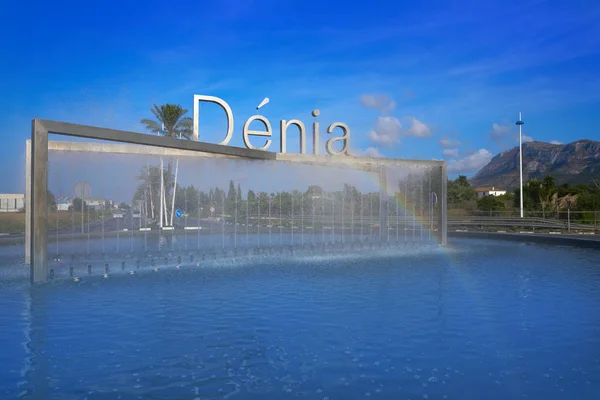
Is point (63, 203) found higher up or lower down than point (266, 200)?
lower down

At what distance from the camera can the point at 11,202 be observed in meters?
33.5

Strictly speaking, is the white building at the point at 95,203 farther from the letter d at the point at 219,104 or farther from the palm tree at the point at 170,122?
the palm tree at the point at 170,122

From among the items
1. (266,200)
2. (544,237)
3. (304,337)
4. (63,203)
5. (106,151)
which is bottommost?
(304,337)

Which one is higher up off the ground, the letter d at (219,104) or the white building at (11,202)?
the letter d at (219,104)

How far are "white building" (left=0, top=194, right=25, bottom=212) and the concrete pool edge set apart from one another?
29421mm

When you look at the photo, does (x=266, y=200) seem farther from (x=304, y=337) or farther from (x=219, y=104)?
(x=304, y=337)

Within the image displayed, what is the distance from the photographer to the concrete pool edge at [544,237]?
27.9 metres

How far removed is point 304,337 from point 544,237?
1033 inches

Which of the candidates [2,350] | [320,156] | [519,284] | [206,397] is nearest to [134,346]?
[2,350]

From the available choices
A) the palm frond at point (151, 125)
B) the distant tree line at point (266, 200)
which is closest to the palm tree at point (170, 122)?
the palm frond at point (151, 125)

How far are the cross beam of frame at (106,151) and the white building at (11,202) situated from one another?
1142cm

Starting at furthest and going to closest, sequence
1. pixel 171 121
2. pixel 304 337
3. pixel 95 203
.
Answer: pixel 171 121 → pixel 95 203 → pixel 304 337

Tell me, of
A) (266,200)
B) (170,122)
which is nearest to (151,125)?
(170,122)

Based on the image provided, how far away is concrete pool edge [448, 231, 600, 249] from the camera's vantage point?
2794cm
